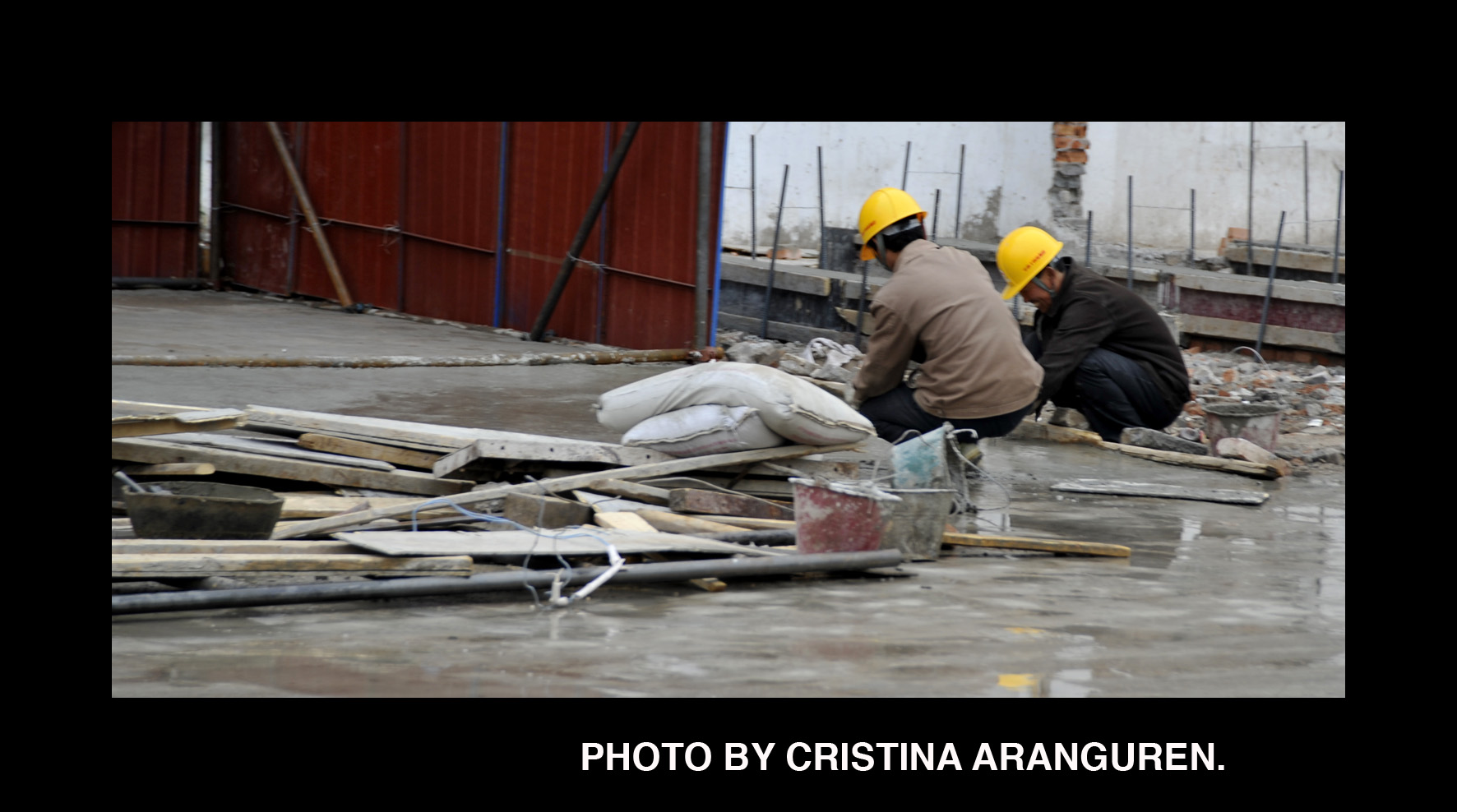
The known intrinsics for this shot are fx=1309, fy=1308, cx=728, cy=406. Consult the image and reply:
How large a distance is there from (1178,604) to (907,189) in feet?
35.3

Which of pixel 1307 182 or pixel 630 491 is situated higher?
pixel 1307 182

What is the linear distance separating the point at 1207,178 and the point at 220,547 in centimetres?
1159

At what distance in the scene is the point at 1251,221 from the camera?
1285 centimetres

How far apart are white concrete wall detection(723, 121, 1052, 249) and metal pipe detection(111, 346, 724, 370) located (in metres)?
4.11

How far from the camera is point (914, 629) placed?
12.3 ft

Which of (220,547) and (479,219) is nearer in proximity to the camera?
(220,547)

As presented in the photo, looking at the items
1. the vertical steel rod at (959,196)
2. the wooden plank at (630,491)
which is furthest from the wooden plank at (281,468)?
the vertical steel rod at (959,196)

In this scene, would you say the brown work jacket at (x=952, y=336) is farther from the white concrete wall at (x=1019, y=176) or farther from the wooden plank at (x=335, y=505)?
the white concrete wall at (x=1019, y=176)

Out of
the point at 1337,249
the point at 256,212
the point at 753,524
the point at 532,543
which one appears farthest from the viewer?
the point at 256,212

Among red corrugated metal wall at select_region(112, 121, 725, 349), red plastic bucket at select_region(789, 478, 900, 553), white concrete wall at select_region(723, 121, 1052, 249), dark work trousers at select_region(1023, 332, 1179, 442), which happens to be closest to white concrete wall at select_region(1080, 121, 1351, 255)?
white concrete wall at select_region(723, 121, 1052, 249)

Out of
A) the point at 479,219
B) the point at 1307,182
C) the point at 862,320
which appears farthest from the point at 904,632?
the point at 1307,182

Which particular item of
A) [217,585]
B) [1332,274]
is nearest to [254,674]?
[217,585]

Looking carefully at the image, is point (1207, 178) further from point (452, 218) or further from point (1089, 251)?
point (452, 218)
